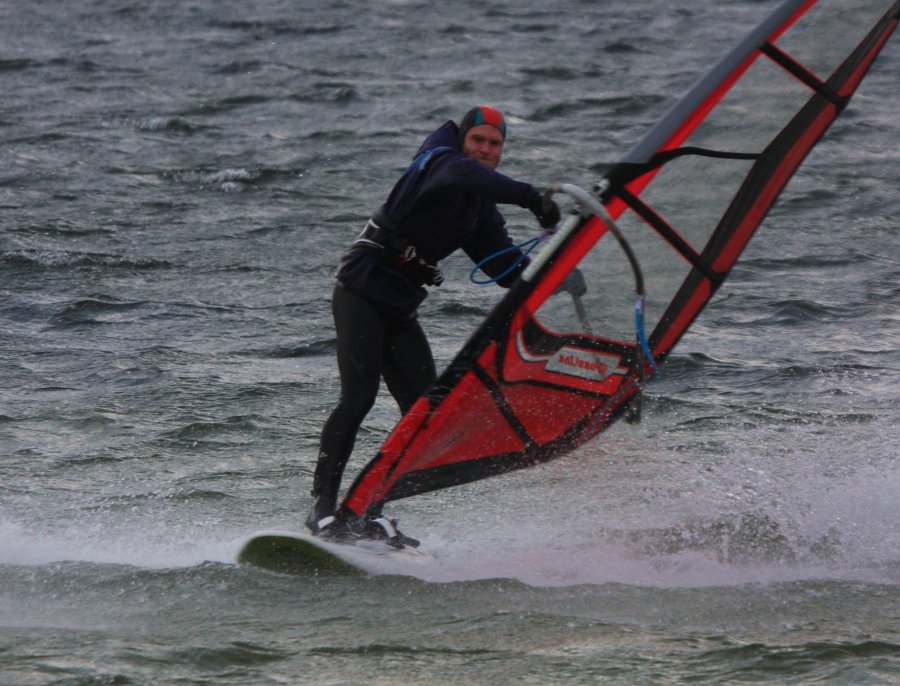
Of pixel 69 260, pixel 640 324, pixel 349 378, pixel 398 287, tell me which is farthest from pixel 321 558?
pixel 69 260

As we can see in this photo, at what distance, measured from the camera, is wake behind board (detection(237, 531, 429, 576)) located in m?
5.09

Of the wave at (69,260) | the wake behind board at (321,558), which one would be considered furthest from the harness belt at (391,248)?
the wave at (69,260)

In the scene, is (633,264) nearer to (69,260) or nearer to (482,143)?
(482,143)

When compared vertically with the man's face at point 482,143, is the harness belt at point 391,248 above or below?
below

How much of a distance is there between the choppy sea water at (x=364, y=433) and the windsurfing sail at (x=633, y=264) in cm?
43

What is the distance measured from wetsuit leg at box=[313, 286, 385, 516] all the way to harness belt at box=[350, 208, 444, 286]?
189 mm

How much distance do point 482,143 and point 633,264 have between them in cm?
73

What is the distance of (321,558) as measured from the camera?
5117 mm

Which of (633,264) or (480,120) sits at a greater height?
(480,120)

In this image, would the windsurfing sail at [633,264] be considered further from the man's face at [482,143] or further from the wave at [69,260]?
the wave at [69,260]

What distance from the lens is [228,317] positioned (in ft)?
29.8

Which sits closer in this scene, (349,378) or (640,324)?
(640,324)

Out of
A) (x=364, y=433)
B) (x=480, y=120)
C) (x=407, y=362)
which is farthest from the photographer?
(x=364, y=433)

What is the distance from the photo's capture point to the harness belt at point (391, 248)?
518 centimetres
